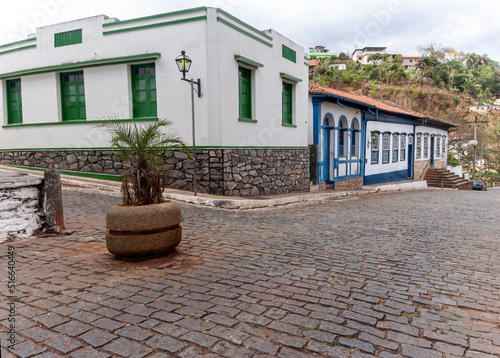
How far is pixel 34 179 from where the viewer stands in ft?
17.5

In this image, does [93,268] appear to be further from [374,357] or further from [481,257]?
[481,257]

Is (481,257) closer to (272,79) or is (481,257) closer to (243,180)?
(243,180)

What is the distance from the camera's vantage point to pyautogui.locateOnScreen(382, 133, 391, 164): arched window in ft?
65.7

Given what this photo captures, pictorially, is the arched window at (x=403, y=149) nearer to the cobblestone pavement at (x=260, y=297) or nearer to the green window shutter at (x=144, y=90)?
the green window shutter at (x=144, y=90)

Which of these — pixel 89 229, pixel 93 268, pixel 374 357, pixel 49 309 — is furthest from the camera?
pixel 89 229

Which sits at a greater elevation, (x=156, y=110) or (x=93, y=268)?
(x=156, y=110)

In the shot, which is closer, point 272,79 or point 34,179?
point 34,179

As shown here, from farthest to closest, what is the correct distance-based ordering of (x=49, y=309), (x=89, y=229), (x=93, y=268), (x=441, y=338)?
(x=89, y=229) < (x=93, y=268) < (x=49, y=309) < (x=441, y=338)

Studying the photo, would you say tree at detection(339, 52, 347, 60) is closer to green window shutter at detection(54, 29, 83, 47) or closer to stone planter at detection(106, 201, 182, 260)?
green window shutter at detection(54, 29, 83, 47)

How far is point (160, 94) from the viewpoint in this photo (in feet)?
33.7

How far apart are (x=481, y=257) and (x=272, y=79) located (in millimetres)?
8585

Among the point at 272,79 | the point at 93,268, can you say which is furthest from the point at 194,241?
the point at 272,79

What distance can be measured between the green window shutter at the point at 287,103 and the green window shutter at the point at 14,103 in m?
9.04

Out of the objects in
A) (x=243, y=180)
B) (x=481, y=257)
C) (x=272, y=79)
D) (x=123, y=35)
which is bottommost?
(x=481, y=257)
